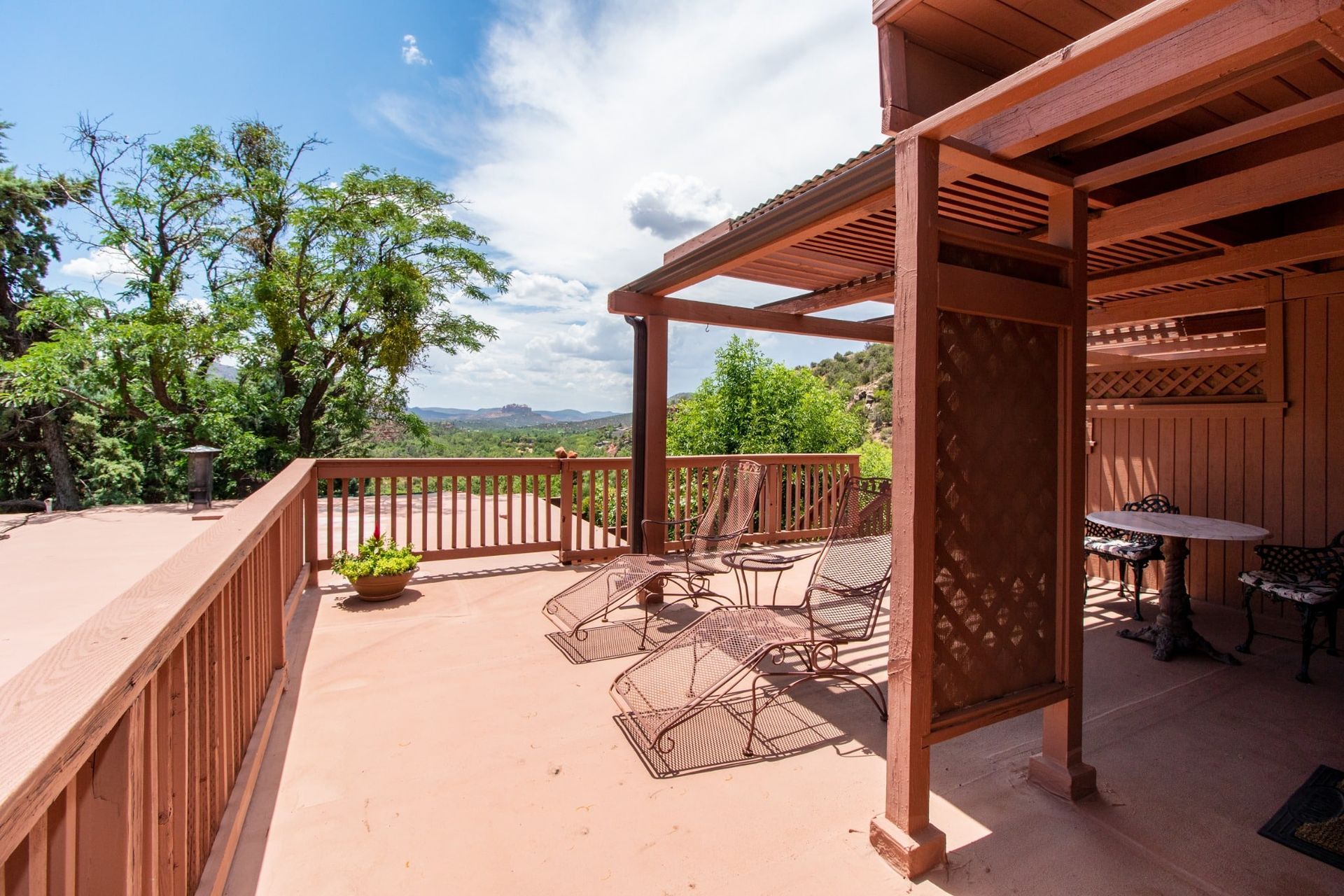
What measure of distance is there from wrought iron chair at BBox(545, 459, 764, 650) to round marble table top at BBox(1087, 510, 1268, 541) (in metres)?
2.25

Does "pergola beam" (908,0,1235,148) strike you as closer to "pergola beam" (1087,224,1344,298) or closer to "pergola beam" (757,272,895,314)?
"pergola beam" (1087,224,1344,298)

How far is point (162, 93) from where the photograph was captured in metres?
11.1

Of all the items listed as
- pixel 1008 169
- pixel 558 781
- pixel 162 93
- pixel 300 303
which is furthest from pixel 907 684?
pixel 162 93

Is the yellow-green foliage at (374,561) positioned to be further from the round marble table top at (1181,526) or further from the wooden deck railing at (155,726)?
the round marble table top at (1181,526)

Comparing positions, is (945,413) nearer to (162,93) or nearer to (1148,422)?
(1148,422)

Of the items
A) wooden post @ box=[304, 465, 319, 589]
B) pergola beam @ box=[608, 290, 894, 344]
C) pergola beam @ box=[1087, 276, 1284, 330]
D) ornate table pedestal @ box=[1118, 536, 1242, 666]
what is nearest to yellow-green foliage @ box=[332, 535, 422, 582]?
wooden post @ box=[304, 465, 319, 589]

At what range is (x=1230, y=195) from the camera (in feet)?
8.08

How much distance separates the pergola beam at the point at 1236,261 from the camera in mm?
3021

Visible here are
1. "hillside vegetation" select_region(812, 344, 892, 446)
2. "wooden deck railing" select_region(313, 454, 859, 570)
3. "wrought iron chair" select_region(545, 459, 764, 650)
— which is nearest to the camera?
"wrought iron chair" select_region(545, 459, 764, 650)

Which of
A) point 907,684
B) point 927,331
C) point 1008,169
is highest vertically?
point 1008,169

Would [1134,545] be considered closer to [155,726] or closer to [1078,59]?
[1078,59]

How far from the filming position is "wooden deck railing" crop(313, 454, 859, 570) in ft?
16.3

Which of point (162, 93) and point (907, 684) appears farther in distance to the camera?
point (162, 93)

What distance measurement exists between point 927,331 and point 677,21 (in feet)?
15.7
